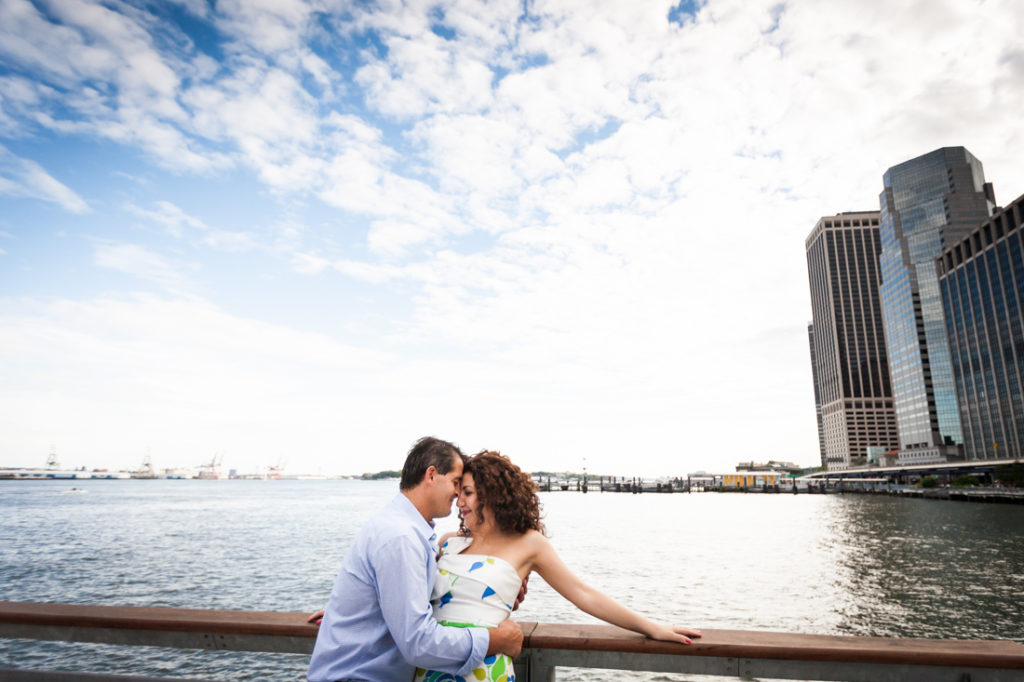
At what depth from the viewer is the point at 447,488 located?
290 centimetres

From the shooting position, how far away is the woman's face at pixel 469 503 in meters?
2.99

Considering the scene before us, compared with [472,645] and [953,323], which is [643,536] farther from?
[953,323]

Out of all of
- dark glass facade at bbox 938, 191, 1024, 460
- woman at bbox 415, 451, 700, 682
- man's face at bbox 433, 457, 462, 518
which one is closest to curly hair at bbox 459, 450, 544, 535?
woman at bbox 415, 451, 700, 682

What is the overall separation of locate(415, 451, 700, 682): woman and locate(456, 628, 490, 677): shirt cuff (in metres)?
0.15

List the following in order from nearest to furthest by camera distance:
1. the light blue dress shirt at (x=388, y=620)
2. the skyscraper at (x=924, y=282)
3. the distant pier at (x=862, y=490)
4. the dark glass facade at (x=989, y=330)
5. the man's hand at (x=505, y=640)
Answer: the light blue dress shirt at (x=388, y=620)
the man's hand at (x=505, y=640)
the distant pier at (x=862, y=490)
the dark glass facade at (x=989, y=330)
the skyscraper at (x=924, y=282)

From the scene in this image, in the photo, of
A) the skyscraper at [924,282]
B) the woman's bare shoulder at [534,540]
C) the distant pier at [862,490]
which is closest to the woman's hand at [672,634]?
the woman's bare shoulder at [534,540]

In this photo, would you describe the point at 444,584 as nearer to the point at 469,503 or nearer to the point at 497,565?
the point at 497,565

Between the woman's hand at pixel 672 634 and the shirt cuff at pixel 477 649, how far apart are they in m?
0.79

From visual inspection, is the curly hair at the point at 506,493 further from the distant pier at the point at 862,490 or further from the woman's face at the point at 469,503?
the distant pier at the point at 862,490

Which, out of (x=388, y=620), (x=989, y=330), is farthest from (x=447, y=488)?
(x=989, y=330)

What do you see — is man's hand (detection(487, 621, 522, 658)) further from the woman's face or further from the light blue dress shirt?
the woman's face

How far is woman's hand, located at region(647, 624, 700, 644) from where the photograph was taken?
2541 mm

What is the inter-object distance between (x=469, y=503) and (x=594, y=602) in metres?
0.81

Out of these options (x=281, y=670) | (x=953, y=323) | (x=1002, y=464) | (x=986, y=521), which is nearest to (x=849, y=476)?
(x=953, y=323)
